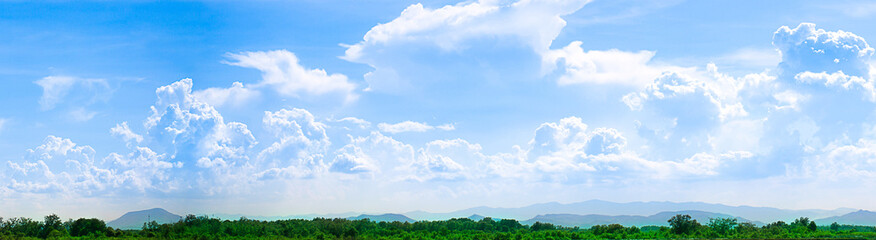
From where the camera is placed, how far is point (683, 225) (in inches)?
6339

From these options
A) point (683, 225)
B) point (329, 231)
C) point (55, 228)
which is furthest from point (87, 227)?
point (683, 225)

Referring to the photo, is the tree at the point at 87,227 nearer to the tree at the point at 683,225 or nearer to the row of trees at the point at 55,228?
the row of trees at the point at 55,228

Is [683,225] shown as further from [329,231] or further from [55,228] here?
[55,228]

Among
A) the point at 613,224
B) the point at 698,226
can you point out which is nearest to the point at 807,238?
the point at 698,226

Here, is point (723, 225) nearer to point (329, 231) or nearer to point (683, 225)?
point (683, 225)

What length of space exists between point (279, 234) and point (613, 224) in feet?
269

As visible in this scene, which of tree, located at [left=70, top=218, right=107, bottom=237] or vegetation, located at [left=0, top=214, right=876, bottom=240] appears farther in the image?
tree, located at [left=70, top=218, right=107, bottom=237]

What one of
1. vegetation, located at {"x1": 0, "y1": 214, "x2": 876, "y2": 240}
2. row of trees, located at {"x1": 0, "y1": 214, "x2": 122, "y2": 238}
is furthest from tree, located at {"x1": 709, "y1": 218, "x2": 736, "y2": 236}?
row of trees, located at {"x1": 0, "y1": 214, "x2": 122, "y2": 238}

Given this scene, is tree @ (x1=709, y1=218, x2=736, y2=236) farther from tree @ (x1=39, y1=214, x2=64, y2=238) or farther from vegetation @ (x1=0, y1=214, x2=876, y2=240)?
tree @ (x1=39, y1=214, x2=64, y2=238)

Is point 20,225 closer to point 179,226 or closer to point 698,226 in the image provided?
point 179,226

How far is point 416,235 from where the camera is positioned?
17275 cm

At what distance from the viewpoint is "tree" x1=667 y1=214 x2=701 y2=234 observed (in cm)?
15975

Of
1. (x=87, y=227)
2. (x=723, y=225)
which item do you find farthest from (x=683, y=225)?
(x=87, y=227)

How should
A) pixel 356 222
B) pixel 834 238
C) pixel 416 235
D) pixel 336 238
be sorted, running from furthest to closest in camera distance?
pixel 356 222 < pixel 416 235 < pixel 336 238 < pixel 834 238
